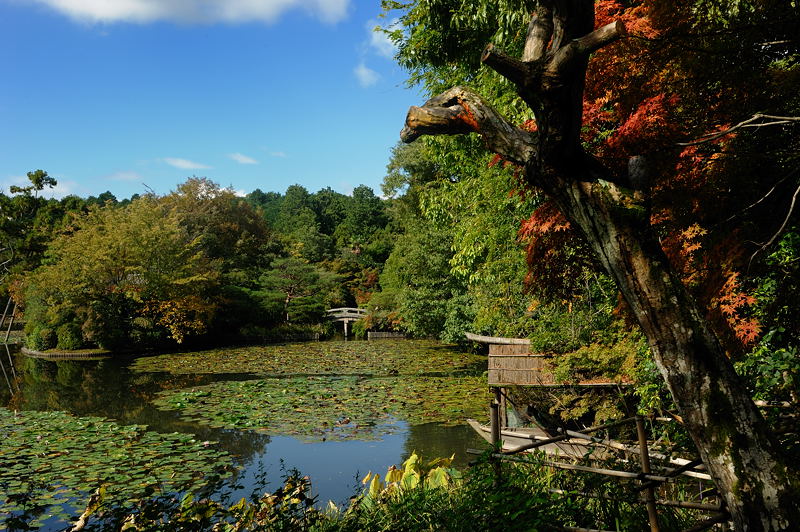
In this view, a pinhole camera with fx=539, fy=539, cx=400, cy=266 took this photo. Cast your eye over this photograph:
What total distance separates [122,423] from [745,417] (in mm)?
9667

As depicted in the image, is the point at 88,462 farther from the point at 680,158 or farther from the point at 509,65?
the point at 680,158

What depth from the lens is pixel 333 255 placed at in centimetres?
3591

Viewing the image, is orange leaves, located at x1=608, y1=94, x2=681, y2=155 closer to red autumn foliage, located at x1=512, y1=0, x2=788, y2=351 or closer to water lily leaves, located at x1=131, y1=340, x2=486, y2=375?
red autumn foliage, located at x1=512, y1=0, x2=788, y2=351

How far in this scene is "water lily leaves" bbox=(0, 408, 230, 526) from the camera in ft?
18.7

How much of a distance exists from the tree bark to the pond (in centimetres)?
265

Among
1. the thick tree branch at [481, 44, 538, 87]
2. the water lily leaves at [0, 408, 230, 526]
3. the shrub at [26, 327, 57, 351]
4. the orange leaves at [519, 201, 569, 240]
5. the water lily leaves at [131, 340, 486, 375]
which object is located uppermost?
the thick tree branch at [481, 44, 538, 87]

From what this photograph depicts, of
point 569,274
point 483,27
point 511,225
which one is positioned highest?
point 483,27

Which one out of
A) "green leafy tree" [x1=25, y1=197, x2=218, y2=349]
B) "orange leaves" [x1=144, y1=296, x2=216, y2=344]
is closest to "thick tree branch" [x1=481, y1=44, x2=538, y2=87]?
"green leafy tree" [x1=25, y1=197, x2=218, y2=349]

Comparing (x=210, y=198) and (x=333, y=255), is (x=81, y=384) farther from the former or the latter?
(x=333, y=255)

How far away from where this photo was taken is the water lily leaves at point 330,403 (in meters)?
9.06

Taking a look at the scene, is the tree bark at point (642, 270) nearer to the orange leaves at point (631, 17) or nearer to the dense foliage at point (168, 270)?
the orange leaves at point (631, 17)

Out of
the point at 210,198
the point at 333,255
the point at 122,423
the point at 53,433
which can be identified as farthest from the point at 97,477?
the point at 333,255

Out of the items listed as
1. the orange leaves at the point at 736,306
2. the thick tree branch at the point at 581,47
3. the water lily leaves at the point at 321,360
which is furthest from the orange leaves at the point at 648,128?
the water lily leaves at the point at 321,360

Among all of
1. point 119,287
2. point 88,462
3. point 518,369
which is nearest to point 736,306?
point 518,369
